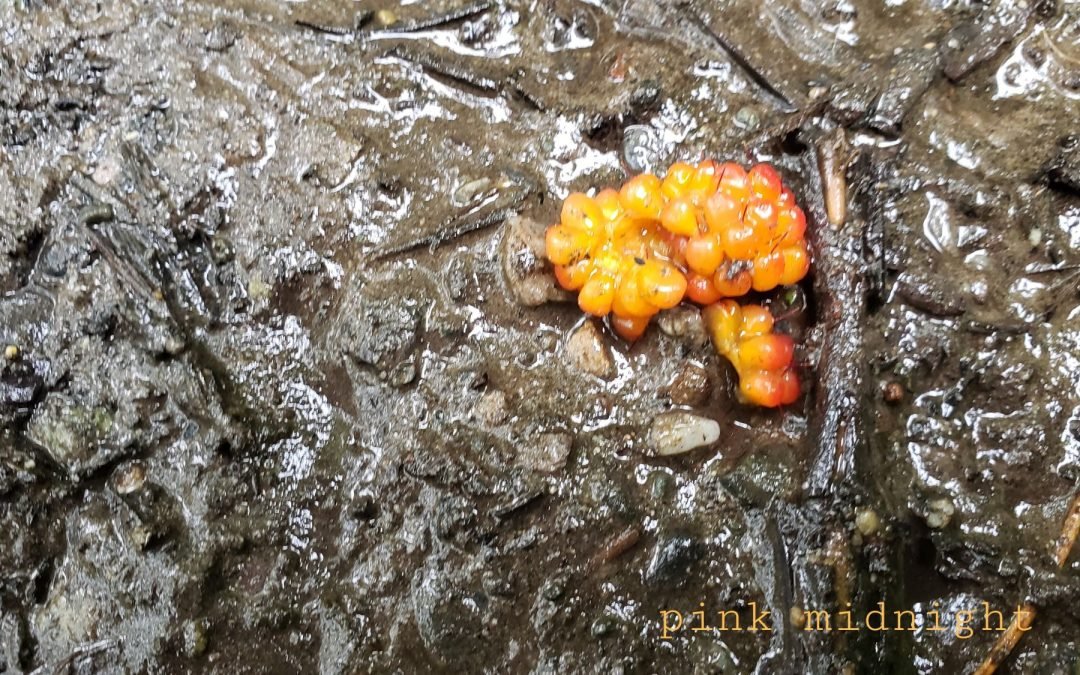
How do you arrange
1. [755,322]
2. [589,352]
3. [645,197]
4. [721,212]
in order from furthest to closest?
[589,352], [755,322], [645,197], [721,212]

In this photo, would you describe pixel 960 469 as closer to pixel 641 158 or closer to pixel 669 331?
pixel 669 331

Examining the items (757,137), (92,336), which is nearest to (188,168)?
(92,336)

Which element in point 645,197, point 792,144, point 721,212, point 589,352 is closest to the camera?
point 721,212

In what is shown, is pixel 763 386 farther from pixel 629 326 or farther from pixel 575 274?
pixel 575 274

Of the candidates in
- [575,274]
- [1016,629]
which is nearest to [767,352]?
[575,274]

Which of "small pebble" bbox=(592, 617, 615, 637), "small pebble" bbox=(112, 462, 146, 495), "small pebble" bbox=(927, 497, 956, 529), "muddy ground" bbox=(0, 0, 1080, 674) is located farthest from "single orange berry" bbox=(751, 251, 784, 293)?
"small pebble" bbox=(112, 462, 146, 495)
